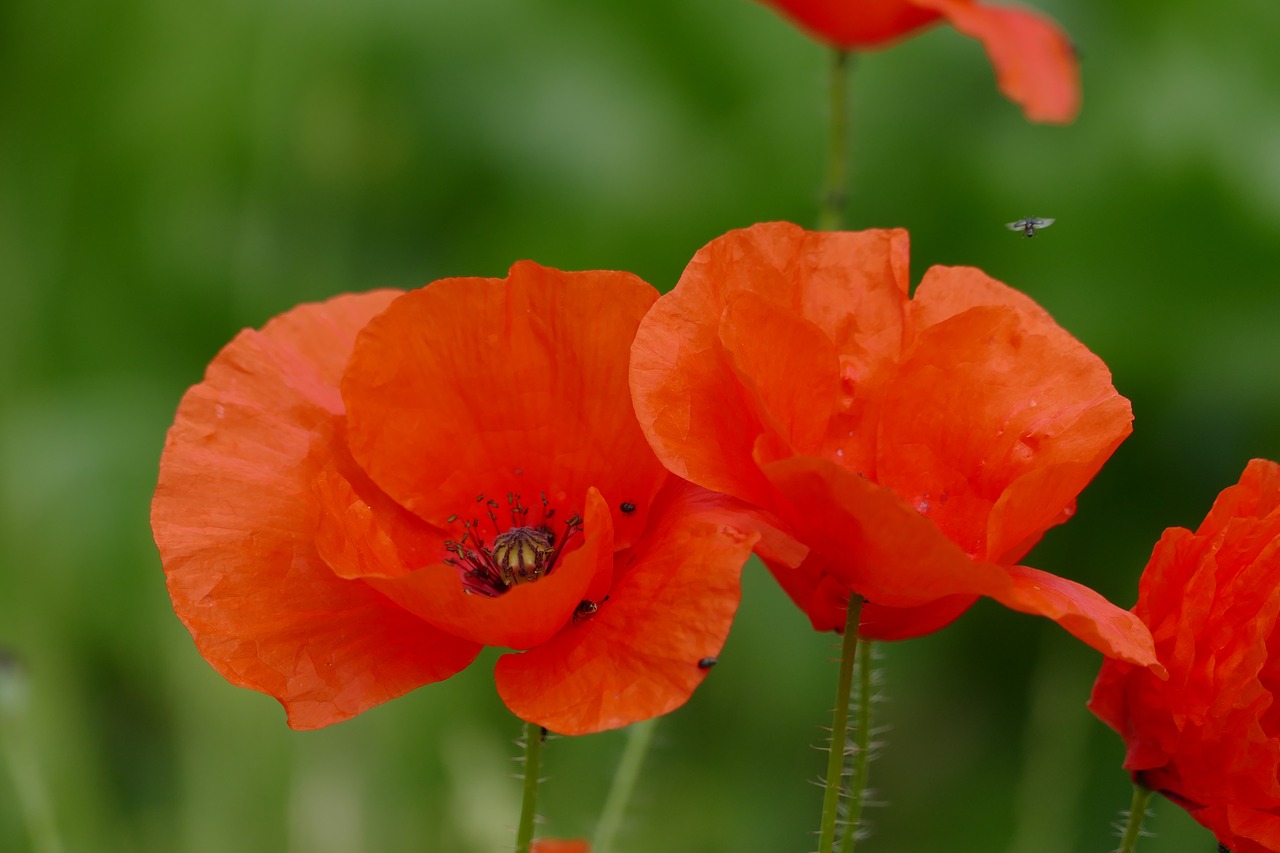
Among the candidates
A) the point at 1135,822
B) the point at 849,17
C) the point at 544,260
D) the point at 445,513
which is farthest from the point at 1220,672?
the point at 544,260

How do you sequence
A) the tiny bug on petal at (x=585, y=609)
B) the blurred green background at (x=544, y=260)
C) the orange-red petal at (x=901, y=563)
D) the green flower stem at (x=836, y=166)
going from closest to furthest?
the orange-red petal at (x=901, y=563) < the tiny bug on petal at (x=585, y=609) < the green flower stem at (x=836, y=166) < the blurred green background at (x=544, y=260)

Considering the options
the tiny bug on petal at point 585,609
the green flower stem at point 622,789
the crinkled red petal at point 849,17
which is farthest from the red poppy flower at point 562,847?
the crinkled red petal at point 849,17

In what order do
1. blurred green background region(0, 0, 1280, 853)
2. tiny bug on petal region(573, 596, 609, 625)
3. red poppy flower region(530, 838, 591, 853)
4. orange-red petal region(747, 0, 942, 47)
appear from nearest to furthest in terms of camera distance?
tiny bug on petal region(573, 596, 609, 625), red poppy flower region(530, 838, 591, 853), orange-red petal region(747, 0, 942, 47), blurred green background region(0, 0, 1280, 853)

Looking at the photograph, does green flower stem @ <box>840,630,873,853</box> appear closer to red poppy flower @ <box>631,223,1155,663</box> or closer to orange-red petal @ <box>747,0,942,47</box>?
red poppy flower @ <box>631,223,1155,663</box>

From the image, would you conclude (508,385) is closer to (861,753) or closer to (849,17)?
(861,753)

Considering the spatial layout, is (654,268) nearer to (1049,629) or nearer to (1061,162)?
(1061,162)

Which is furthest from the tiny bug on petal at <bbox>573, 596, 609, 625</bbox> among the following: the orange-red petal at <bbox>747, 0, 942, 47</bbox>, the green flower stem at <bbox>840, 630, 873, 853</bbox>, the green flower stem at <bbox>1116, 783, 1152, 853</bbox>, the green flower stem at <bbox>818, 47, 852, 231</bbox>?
the orange-red petal at <bbox>747, 0, 942, 47</bbox>

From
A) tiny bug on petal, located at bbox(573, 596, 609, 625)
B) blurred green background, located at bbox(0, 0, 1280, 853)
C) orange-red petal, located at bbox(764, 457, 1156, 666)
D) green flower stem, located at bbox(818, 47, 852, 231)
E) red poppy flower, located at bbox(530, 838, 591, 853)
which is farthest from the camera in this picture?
blurred green background, located at bbox(0, 0, 1280, 853)

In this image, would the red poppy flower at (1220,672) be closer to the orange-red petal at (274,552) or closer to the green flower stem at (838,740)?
the green flower stem at (838,740)
